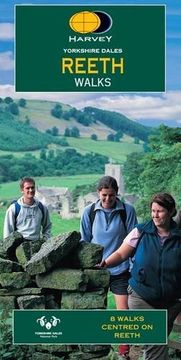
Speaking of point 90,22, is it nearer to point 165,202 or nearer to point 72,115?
point 72,115

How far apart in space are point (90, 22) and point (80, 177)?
44.1 inches

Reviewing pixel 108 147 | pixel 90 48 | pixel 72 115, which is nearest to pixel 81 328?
pixel 108 147

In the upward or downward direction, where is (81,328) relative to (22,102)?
downward

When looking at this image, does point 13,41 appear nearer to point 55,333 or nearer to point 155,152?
point 155,152

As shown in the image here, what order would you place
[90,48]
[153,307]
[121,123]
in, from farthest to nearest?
[121,123]
[90,48]
[153,307]

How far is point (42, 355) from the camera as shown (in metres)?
6.42

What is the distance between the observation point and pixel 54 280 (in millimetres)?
6312

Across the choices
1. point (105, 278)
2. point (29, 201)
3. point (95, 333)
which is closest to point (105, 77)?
point (29, 201)

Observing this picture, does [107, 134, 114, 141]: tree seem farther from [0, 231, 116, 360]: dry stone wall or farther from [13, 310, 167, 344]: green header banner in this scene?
[13, 310, 167, 344]: green header banner

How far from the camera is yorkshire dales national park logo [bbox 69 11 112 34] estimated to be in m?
6.11

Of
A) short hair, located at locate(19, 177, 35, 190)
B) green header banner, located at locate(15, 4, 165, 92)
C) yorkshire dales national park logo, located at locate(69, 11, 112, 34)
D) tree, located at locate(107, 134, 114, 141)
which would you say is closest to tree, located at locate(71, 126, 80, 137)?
tree, located at locate(107, 134, 114, 141)

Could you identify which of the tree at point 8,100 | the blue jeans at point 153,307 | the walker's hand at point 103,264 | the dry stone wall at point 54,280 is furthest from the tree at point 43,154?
the blue jeans at point 153,307

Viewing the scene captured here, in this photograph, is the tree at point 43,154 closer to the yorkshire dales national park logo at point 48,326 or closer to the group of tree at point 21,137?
the group of tree at point 21,137

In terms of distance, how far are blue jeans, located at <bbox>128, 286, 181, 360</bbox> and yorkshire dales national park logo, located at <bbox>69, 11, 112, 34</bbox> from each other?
5.96 ft
